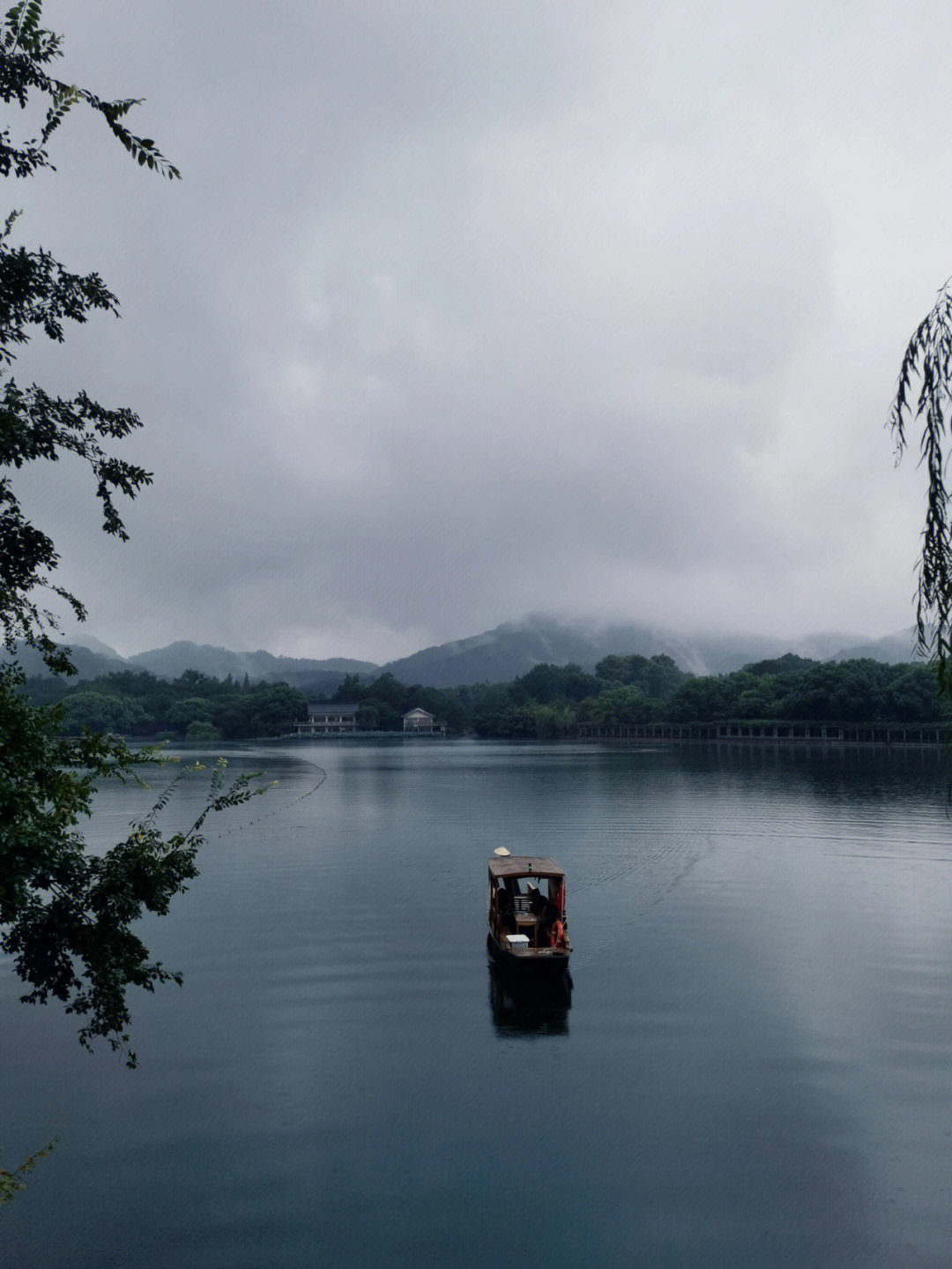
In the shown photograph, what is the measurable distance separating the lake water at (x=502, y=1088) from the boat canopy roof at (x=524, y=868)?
11.1 feet

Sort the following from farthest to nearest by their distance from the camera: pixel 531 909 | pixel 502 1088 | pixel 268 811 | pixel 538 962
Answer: pixel 268 811 → pixel 531 909 → pixel 538 962 → pixel 502 1088

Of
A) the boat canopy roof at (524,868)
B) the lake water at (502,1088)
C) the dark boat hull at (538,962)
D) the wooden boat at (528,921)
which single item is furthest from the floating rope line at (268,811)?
the dark boat hull at (538,962)

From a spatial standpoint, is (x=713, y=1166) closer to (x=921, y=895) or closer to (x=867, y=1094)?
(x=867, y=1094)

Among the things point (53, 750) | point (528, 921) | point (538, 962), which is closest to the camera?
point (53, 750)

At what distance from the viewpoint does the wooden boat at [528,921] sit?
2684 cm

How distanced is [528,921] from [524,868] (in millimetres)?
1584

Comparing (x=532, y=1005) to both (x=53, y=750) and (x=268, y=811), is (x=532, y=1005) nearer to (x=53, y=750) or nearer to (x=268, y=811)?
(x=53, y=750)

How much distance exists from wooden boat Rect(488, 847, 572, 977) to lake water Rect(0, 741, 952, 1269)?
4.75 feet

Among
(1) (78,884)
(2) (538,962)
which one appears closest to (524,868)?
(2) (538,962)

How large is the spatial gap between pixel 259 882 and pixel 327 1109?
2868cm

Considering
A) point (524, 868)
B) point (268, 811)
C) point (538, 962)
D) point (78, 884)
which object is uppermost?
point (78, 884)

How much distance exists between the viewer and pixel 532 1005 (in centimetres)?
2752

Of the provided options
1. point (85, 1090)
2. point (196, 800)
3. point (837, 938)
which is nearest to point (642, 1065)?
point (85, 1090)

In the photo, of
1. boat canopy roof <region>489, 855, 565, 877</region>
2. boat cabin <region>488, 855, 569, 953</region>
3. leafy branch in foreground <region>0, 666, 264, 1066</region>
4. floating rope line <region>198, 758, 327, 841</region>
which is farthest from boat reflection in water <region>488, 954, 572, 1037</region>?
floating rope line <region>198, 758, 327, 841</region>
